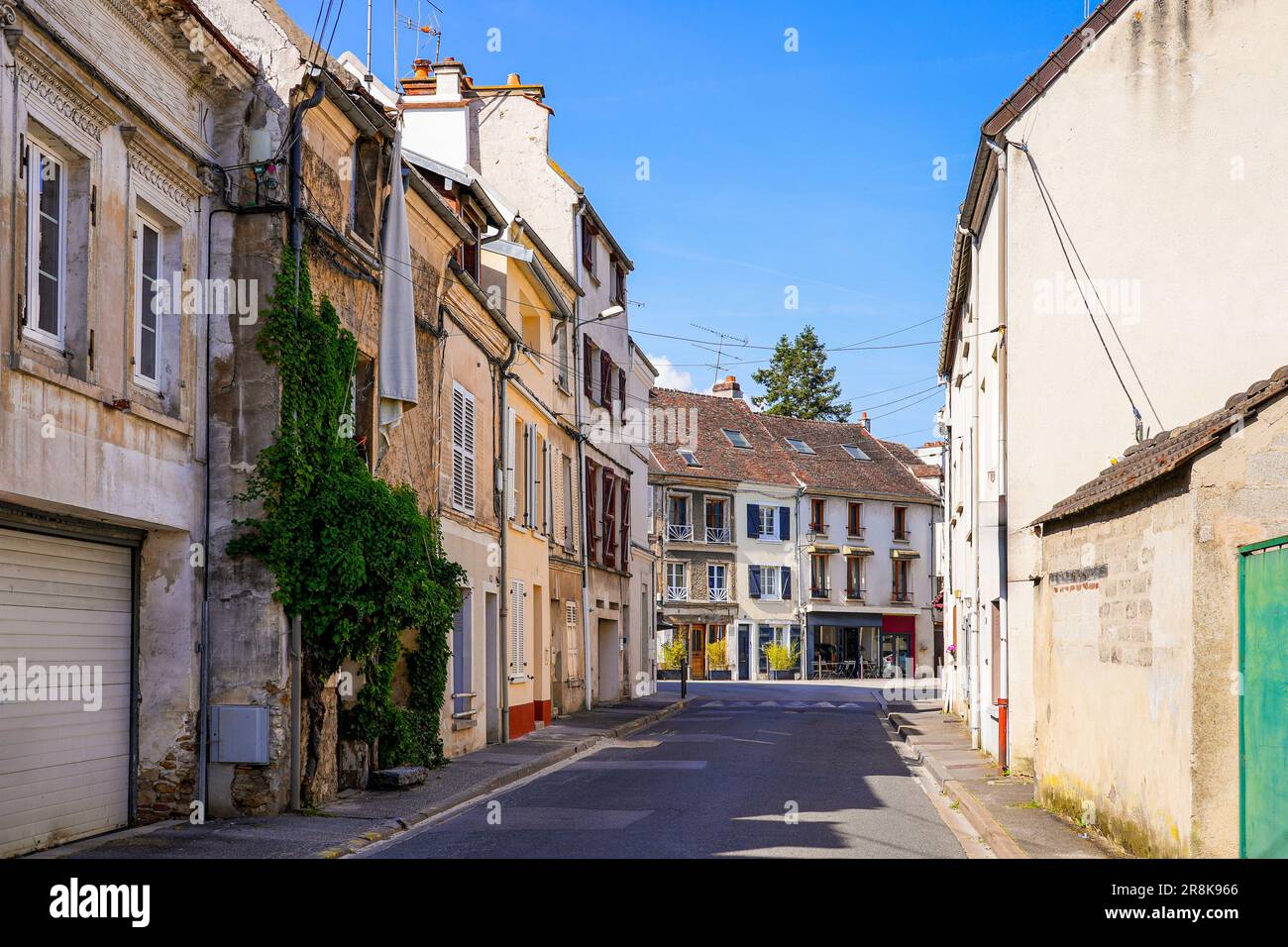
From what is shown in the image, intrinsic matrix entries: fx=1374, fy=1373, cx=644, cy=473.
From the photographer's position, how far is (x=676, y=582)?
58.4 m

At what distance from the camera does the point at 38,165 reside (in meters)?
9.62

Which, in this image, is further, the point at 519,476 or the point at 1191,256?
the point at 519,476

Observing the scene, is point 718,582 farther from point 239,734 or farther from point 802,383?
point 239,734

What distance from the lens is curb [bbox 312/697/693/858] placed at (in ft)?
35.4

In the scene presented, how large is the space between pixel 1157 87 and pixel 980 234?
3.98m

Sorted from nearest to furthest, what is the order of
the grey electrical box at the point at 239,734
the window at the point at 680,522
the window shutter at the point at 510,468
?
the grey electrical box at the point at 239,734
the window shutter at the point at 510,468
the window at the point at 680,522

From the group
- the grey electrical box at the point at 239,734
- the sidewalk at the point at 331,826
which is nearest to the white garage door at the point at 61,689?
the sidewalk at the point at 331,826

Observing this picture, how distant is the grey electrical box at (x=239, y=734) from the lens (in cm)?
1178

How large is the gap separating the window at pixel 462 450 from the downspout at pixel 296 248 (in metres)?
6.27

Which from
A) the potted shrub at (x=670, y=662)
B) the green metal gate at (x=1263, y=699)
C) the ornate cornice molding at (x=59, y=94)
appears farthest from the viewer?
the potted shrub at (x=670, y=662)

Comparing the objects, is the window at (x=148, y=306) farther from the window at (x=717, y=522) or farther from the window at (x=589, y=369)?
the window at (x=717, y=522)

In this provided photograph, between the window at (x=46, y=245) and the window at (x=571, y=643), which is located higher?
the window at (x=46, y=245)
